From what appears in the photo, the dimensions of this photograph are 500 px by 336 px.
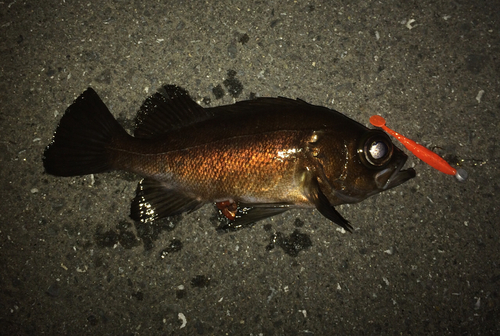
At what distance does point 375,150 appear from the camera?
220cm

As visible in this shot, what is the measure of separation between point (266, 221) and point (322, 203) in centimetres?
87

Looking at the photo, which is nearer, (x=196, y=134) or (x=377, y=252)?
(x=196, y=134)

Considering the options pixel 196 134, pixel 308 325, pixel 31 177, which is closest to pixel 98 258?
pixel 31 177

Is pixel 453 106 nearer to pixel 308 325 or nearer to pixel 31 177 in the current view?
pixel 308 325

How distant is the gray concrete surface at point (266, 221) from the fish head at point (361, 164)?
66 centimetres

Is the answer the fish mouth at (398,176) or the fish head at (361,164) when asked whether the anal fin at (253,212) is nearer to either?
the fish head at (361,164)

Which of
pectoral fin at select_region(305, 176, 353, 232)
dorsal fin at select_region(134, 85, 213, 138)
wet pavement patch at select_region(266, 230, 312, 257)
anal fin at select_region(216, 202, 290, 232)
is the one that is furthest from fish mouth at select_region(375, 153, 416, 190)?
dorsal fin at select_region(134, 85, 213, 138)

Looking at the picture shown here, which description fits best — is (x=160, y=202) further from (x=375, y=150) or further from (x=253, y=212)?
(x=375, y=150)

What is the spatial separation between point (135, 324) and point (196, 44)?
279 cm

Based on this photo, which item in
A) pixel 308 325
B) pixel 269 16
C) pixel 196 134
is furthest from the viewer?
pixel 269 16

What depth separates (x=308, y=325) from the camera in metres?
2.80

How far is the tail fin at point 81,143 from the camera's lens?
2541 millimetres

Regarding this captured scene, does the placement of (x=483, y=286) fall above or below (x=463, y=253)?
below

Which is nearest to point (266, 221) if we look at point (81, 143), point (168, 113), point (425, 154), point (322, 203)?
point (322, 203)
